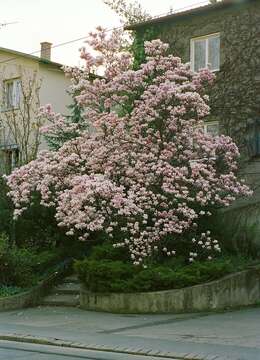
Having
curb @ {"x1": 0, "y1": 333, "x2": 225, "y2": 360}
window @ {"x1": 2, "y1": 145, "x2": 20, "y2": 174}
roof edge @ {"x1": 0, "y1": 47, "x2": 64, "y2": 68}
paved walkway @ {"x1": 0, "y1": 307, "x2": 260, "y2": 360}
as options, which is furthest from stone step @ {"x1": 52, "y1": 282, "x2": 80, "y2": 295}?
roof edge @ {"x1": 0, "y1": 47, "x2": 64, "y2": 68}

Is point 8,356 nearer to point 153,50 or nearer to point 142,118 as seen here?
point 142,118

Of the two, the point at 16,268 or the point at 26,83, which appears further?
the point at 26,83

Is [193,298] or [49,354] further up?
[193,298]

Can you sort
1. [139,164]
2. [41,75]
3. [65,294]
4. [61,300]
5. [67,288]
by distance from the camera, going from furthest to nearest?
[41,75] < [67,288] < [65,294] < [61,300] < [139,164]

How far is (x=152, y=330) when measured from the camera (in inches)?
481

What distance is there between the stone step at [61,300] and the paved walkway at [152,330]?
0.54 metres

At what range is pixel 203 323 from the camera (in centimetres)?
1288

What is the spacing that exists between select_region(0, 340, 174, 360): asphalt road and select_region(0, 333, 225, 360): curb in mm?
159

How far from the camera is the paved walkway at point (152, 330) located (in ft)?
33.3

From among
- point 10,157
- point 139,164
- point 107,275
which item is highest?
point 10,157

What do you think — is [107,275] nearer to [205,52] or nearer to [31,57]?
[205,52]

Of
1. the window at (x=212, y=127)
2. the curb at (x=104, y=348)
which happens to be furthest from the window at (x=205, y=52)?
the curb at (x=104, y=348)

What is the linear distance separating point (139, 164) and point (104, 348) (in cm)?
633

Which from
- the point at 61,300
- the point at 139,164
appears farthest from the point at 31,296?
the point at 139,164
